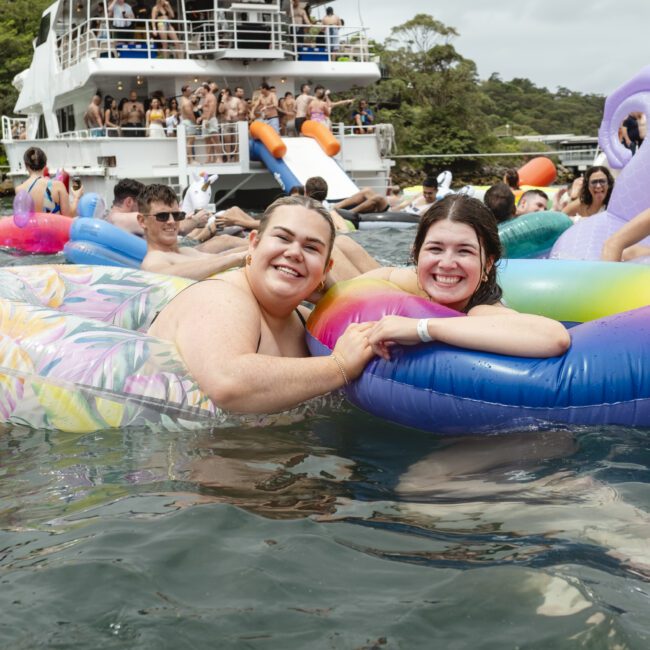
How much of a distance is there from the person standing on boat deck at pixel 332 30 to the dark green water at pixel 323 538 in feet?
59.2

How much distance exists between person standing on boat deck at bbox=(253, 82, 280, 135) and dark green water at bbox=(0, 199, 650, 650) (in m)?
15.3

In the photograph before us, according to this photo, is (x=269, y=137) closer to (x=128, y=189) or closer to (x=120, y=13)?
(x=120, y=13)

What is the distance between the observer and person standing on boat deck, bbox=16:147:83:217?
1083 centimetres

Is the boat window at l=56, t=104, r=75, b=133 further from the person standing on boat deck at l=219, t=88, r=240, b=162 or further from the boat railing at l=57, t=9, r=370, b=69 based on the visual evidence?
the person standing on boat deck at l=219, t=88, r=240, b=162

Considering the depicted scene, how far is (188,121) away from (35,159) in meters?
7.64

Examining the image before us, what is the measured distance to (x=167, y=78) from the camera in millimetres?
19469

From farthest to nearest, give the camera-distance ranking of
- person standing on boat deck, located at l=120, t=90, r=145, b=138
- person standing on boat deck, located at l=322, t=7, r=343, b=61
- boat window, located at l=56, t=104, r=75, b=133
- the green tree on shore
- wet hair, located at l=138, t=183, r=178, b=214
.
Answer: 1. the green tree on shore
2. boat window, located at l=56, t=104, r=75, b=133
3. person standing on boat deck, located at l=322, t=7, r=343, b=61
4. person standing on boat deck, located at l=120, t=90, r=145, b=138
5. wet hair, located at l=138, t=183, r=178, b=214

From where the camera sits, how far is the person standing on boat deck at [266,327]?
3.30m

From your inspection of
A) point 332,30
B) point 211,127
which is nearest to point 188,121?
point 211,127

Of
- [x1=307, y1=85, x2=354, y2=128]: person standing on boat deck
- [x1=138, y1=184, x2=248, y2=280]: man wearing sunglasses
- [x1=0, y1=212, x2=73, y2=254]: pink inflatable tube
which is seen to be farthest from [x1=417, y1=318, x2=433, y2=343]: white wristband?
[x1=307, y1=85, x2=354, y2=128]: person standing on boat deck

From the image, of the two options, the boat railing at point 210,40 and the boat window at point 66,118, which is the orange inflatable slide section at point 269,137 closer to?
the boat railing at point 210,40

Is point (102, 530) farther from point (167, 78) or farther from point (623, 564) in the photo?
point (167, 78)

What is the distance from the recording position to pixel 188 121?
18.0m

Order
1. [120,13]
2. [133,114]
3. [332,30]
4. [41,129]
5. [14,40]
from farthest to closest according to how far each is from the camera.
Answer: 1. [14,40]
2. [41,129]
3. [332,30]
4. [120,13]
5. [133,114]
